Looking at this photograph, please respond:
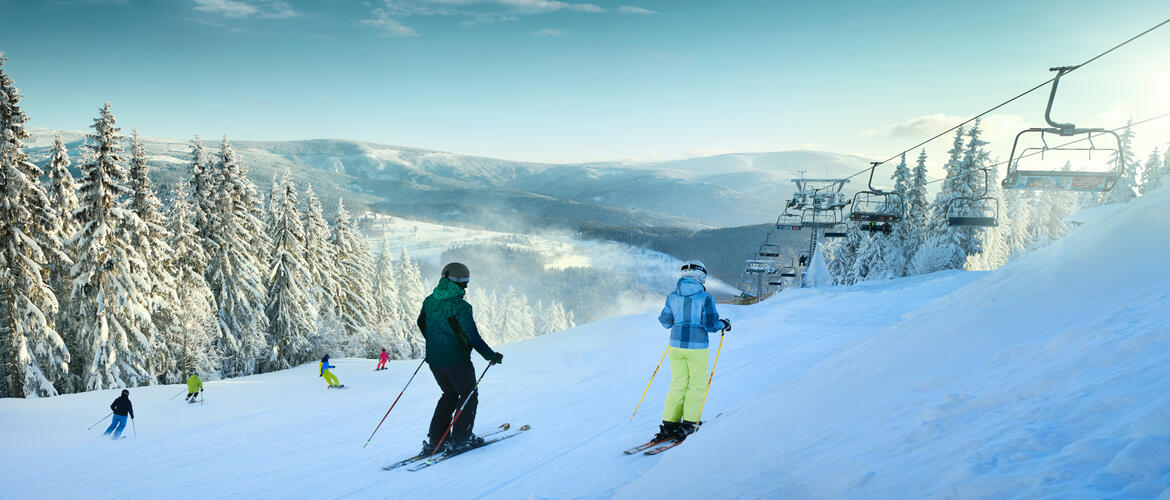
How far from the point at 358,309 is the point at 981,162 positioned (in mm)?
42129

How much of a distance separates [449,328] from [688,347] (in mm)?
2840

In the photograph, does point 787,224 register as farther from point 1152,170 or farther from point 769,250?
point 1152,170

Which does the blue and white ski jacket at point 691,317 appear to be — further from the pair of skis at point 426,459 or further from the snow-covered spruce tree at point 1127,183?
the snow-covered spruce tree at point 1127,183

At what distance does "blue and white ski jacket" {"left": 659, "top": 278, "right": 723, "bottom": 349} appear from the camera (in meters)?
6.04

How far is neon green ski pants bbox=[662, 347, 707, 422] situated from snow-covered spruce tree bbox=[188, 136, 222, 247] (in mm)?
27175

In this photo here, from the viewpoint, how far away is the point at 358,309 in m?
35.2

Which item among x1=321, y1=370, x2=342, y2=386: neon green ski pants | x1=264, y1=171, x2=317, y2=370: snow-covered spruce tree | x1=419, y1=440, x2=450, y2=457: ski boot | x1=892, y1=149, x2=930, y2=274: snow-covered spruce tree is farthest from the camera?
x1=892, y1=149, x2=930, y2=274: snow-covered spruce tree

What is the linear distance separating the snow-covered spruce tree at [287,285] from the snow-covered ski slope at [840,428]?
16328mm

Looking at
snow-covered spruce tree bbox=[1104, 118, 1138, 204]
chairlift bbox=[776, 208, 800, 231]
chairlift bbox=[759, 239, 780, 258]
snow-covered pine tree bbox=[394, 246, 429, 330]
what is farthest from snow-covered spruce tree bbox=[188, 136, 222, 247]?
snow-covered spruce tree bbox=[1104, 118, 1138, 204]

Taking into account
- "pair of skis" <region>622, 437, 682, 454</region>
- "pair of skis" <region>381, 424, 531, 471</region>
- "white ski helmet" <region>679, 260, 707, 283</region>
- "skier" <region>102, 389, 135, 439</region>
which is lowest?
"skier" <region>102, 389, 135, 439</region>

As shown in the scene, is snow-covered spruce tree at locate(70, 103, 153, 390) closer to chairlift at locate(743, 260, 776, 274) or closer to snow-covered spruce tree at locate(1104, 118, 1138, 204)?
chairlift at locate(743, 260, 776, 274)

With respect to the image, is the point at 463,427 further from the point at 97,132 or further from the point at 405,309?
the point at 405,309

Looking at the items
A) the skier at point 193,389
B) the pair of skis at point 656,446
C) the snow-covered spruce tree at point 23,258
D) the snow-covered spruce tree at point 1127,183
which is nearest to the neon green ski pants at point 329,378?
the skier at point 193,389

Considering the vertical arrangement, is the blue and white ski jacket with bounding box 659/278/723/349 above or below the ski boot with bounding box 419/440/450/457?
above
